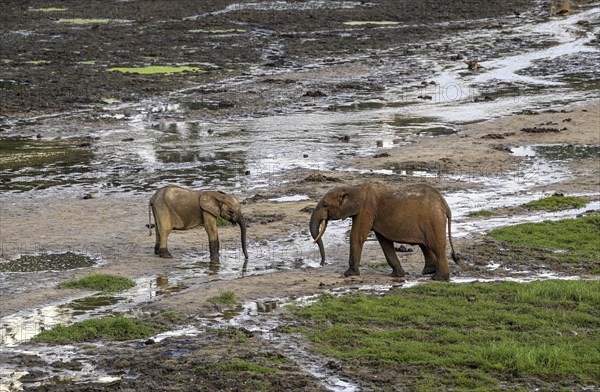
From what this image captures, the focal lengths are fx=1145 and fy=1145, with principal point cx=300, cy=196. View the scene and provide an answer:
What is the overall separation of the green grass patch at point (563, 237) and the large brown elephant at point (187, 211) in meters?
4.20

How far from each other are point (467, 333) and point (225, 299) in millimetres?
3284

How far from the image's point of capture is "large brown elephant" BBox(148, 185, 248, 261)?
1759 cm

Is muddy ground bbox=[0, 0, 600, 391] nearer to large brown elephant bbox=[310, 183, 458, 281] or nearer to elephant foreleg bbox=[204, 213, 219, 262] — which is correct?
large brown elephant bbox=[310, 183, 458, 281]

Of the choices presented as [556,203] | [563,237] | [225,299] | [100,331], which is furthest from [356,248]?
[556,203]

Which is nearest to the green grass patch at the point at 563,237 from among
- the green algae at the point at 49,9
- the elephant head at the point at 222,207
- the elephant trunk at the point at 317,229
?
the elephant trunk at the point at 317,229

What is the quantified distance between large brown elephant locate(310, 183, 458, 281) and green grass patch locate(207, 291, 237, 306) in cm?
202

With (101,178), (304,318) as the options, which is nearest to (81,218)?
(101,178)

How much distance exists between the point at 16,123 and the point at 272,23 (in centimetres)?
2392

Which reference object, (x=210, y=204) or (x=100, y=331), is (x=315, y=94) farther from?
(x=100, y=331)

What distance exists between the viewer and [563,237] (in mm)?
17844

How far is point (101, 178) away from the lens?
24297mm

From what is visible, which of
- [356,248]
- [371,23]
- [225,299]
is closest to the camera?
[225,299]

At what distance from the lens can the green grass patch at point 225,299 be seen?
14.4m

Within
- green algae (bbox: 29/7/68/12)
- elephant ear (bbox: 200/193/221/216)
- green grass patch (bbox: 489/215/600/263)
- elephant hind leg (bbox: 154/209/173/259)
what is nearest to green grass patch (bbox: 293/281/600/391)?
green grass patch (bbox: 489/215/600/263)
